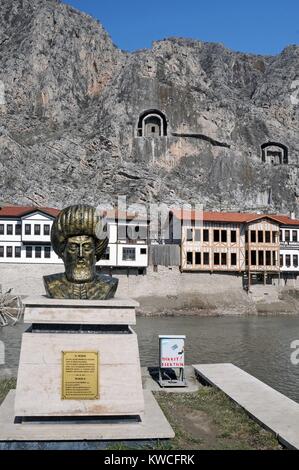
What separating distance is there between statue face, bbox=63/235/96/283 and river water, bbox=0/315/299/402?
34.1 feet

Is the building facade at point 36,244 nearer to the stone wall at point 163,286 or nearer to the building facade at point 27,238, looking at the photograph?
the building facade at point 27,238

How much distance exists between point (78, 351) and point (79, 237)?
9.56 ft

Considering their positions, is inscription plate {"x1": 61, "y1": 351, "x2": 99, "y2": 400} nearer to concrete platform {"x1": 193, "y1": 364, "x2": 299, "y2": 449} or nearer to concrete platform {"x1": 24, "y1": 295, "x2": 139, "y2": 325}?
concrete platform {"x1": 24, "y1": 295, "x2": 139, "y2": 325}

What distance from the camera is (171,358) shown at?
15977 millimetres

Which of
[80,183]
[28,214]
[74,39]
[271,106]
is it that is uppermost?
[74,39]

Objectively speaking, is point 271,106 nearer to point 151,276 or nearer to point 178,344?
point 151,276

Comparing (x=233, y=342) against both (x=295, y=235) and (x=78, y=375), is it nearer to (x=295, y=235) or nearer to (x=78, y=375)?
(x=78, y=375)

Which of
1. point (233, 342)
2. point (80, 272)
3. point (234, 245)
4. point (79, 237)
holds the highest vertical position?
point (234, 245)

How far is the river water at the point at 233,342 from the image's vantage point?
75.4 ft

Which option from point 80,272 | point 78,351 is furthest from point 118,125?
point 78,351

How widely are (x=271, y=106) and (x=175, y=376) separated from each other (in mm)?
110592

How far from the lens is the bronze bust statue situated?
10.9 meters
